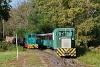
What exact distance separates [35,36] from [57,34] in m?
22.2

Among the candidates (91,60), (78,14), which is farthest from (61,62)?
(78,14)

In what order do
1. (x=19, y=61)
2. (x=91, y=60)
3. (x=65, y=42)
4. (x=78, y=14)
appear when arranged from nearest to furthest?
1. (x=19, y=61)
2. (x=91, y=60)
3. (x=65, y=42)
4. (x=78, y=14)

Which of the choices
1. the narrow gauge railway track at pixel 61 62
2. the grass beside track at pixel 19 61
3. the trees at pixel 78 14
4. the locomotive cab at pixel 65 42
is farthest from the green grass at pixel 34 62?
the trees at pixel 78 14

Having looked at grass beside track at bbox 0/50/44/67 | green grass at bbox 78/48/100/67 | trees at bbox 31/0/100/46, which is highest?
trees at bbox 31/0/100/46

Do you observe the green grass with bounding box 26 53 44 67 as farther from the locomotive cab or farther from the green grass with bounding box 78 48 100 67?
the locomotive cab

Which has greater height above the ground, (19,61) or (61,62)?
(19,61)

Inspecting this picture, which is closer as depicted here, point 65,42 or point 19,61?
point 19,61

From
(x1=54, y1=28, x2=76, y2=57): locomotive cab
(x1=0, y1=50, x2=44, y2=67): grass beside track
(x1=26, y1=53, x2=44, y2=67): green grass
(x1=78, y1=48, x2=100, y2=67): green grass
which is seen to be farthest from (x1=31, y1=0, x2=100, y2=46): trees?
(x1=26, y1=53, x2=44, y2=67): green grass

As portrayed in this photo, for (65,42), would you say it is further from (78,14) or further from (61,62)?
(78,14)

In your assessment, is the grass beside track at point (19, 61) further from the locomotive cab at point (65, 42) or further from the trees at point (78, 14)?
the trees at point (78, 14)

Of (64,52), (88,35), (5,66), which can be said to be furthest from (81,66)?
(88,35)

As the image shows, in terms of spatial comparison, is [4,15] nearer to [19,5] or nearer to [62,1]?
[62,1]

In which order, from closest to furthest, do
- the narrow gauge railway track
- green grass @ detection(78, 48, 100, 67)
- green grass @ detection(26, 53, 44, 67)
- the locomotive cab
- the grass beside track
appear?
1. the grass beside track
2. green grass @ detection(26, 53, 44, 67)
3. the narrow gauge railway track
4. green grass @ detection(78, 48, 100, 67)
5. the locomotive cab

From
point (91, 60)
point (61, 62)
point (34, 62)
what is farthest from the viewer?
point (91, 60)
